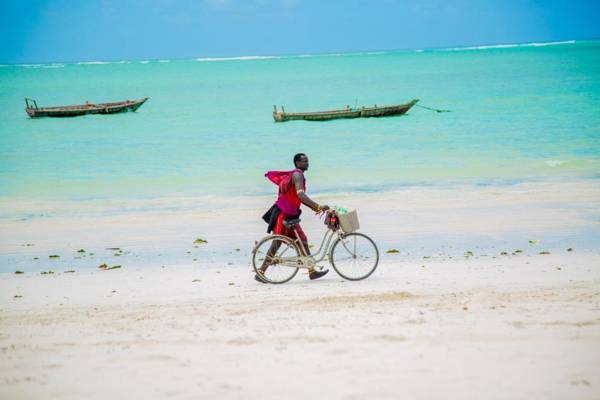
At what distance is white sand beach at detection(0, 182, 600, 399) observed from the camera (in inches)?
177

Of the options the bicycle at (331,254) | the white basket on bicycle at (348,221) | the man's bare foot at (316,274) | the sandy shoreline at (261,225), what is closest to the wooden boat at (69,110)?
the sandy shoreline at (261,225)

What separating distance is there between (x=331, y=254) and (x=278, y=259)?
60 cm

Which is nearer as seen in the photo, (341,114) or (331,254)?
(331,254)

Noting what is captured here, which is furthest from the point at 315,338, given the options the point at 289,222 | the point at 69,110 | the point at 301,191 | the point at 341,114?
the point at 69,110

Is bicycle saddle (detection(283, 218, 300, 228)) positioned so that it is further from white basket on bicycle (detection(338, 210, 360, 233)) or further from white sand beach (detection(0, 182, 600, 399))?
white sand beach (detection(0, 182, 600, 399))

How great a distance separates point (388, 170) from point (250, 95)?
152 ft

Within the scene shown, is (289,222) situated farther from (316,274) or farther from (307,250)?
(316,274)

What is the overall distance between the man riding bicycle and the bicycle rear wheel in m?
0.01

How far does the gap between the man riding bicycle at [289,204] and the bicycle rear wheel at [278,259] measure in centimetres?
1

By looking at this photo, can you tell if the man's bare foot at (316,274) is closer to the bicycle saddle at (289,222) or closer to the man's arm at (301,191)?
the bicycle saddle at (289,222)

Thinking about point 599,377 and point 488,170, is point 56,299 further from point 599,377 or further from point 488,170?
point 488,170

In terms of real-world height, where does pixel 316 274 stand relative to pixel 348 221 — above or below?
below

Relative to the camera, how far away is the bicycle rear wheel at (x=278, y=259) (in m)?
7.73

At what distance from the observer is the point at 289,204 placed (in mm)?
7629
